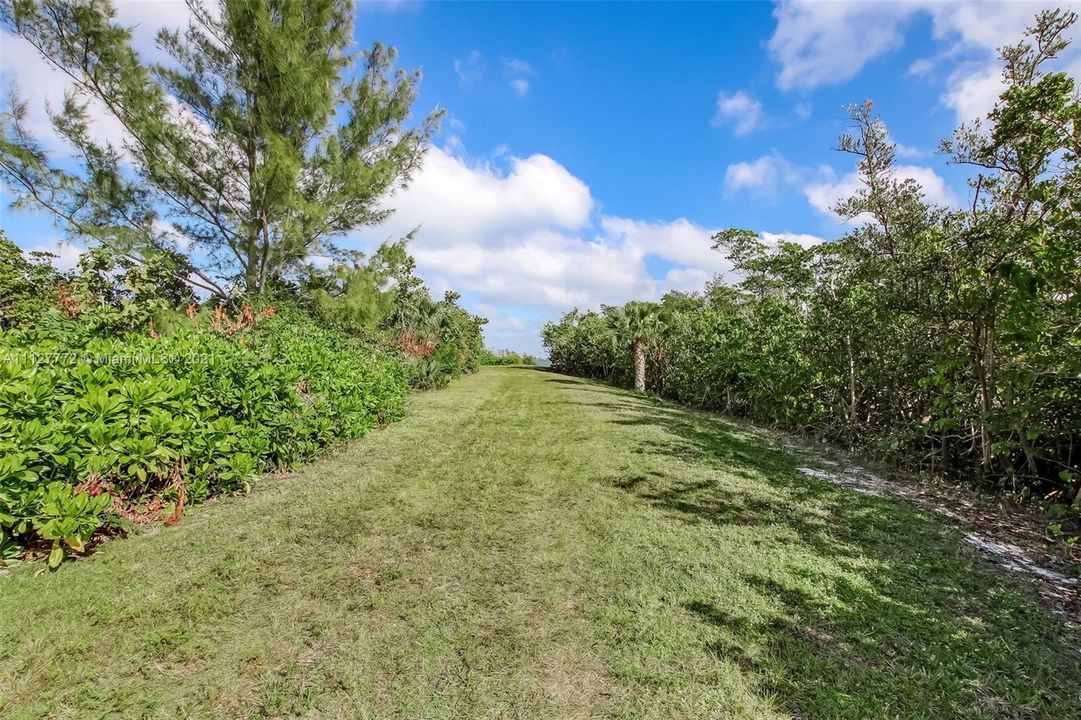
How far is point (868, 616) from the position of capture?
2.63m

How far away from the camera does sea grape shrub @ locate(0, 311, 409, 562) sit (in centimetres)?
270

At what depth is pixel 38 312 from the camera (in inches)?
213

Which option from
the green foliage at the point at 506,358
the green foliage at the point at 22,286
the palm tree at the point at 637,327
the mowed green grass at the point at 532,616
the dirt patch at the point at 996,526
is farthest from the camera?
the green foliage at the point at 506,358

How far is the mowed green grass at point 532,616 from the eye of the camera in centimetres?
200

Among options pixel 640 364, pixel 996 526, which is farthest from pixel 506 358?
pixel 996 526

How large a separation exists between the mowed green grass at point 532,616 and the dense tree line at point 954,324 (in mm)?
1582

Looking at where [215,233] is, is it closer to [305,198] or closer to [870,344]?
[305,198]

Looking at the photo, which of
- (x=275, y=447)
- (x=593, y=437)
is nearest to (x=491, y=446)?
(x=593, y=437)

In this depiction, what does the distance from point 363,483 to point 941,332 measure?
6.74 meters

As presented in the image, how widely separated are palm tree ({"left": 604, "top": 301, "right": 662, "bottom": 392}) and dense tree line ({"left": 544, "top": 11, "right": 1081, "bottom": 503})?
599 cm

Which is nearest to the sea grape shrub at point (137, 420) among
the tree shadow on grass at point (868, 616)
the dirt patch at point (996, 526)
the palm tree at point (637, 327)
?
the tree shadow on grass at point (868, 616)

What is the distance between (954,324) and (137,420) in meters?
7.86

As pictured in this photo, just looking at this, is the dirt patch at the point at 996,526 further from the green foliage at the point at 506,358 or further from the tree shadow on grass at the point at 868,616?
the green foliage at the point at 506,358

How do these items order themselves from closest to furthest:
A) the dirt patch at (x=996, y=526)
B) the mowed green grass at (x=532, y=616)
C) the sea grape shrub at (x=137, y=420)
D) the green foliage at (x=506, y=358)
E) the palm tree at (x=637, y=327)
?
the mowed green grass at (x=532, y=616) < the sea grape shrub at (x=137, y=420) < the dirt patch at (x=996, y=526) < the palm tree at (x=637, y=327) < the green foliage at (x=506, y=358)
